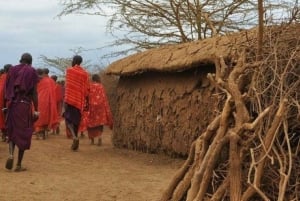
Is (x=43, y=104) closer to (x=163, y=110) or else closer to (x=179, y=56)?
(x=163, y=110)

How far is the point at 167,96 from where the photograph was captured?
36.4ft

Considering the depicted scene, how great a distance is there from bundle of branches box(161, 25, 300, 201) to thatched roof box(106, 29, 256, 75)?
194cm

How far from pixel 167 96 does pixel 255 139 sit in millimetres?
5721

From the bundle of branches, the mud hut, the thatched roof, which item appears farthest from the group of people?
the bundle of branches

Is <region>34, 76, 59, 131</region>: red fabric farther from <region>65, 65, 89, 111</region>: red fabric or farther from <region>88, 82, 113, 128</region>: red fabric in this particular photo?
<region>65, 65, 89, 111</region>: red fabric

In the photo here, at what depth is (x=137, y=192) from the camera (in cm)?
779

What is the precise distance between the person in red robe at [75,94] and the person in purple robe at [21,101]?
283 cm

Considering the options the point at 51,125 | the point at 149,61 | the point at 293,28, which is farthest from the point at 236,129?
the point at 51,125

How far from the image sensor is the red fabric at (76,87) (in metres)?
12.3

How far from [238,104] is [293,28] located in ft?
4.29

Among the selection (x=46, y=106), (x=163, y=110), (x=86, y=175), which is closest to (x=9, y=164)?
(x=86, y=175)

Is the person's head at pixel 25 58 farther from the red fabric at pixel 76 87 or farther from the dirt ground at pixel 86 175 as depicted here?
the red fabric at pixel 76 87

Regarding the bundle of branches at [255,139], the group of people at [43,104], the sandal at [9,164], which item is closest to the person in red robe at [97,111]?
the group of people at [43,104]

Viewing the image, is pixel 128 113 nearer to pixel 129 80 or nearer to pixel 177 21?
pixel 129 80
